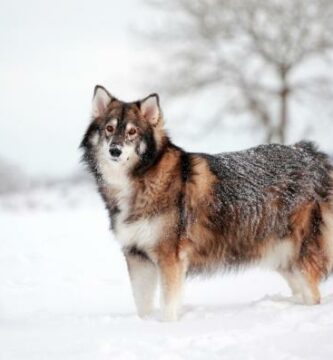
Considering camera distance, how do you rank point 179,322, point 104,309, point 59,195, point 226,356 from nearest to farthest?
point 226,356 → point 179,322 → point 104,309 → point 59,195

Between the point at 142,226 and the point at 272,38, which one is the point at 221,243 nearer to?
the point at 142,226

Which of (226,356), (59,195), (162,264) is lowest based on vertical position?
(226,356)

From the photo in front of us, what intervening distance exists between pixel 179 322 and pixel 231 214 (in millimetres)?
1402

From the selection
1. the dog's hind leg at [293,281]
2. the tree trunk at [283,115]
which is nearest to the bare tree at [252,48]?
the tree trunk at [283,115]

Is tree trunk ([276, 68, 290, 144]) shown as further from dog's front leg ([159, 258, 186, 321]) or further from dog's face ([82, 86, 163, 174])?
dog's front leg ([159, 258, 186, 321])

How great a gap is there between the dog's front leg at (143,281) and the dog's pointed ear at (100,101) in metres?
1.56

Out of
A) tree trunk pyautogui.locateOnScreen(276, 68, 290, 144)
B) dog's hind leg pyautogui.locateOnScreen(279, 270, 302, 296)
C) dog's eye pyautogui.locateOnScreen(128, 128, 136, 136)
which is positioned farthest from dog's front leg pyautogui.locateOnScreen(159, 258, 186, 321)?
tree trunk pyautogui.locateOnScreen(276, 68, 290, 144)

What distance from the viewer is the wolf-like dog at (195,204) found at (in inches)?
276

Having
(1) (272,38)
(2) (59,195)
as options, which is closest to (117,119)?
(2) (59,195)

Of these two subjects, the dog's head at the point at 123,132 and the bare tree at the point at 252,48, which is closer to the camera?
the dog's head at the point at 123,132

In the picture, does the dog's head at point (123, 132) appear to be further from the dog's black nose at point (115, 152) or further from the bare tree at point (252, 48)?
the bare tree at point (252, 48)

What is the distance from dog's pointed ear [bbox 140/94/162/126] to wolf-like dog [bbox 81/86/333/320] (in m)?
0.01

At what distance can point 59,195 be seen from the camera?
21828 mm

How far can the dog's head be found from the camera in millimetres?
7023
